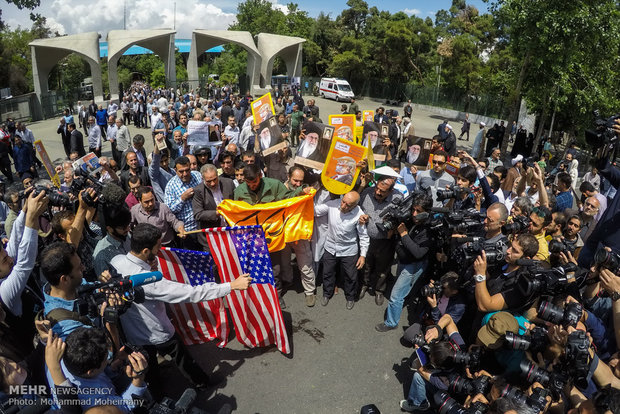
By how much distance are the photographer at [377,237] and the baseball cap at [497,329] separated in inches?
77.1

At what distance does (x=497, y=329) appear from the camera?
10.5 ft

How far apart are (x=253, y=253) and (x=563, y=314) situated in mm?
2990

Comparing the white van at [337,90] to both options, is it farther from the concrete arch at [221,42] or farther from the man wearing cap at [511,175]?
the man wearing cap at [511,175]

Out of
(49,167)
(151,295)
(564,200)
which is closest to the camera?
(151,295)

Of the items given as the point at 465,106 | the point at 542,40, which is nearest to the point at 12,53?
the point at 465,106

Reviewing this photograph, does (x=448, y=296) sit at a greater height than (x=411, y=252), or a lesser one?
lesser

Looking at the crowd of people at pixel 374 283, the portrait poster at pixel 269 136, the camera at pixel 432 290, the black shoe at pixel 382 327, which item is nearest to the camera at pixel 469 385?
the crowd of people at pixel 374 283

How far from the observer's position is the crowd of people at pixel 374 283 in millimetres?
2746

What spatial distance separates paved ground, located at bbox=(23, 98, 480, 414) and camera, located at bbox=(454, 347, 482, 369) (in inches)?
49.1

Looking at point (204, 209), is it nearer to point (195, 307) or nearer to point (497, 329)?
point (195, 307)

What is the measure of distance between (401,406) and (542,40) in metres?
10.6

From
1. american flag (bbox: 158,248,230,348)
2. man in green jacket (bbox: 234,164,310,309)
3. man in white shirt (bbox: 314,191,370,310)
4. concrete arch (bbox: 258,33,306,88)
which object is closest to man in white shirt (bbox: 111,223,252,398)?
american flag (bbox: 158,248,230,348)

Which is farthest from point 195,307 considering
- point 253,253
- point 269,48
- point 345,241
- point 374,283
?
point 269,48

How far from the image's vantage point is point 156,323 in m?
3.54
